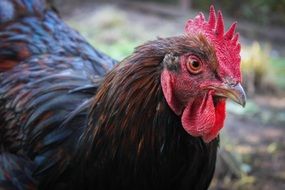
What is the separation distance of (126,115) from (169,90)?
0.31m

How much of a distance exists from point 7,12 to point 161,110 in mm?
1942

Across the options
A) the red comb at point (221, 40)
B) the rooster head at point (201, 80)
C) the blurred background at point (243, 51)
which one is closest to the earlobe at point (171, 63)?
the rooster head at point (201, 80)

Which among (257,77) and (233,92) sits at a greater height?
(257,77)

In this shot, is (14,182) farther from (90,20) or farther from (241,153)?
(90,20)

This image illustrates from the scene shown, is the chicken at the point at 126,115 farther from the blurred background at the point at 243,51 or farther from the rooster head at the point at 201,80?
the blurred background at the point at 243,51

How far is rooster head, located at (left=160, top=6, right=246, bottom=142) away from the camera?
2406 mm

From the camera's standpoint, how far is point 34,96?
328 centimetres

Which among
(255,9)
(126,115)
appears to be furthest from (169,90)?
(255,9)

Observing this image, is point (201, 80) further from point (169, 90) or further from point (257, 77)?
point (257, 77)

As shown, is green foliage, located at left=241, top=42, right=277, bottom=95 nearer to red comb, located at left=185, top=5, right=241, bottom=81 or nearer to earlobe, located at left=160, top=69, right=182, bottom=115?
red comb, located at left=185, top=5, right=241, bottom=81

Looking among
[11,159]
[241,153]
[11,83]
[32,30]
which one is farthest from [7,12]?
[241,153]

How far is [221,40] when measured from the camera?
8.34 feet

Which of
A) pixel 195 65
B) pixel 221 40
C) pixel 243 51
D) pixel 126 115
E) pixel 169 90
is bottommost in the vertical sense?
pixel 126 115

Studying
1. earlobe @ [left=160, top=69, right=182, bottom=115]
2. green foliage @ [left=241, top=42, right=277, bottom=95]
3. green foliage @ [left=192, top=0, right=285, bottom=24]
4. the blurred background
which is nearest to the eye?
earlobe @ [left=160, top=69, right=182, bottom=115]
